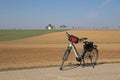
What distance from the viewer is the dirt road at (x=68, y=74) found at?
937 centimetres

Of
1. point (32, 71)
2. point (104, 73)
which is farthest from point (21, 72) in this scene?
point (104, 73)

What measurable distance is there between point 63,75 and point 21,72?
1412 mm

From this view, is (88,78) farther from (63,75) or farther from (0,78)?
(0,78)

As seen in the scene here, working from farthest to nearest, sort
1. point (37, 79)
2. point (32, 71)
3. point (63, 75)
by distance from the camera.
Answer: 1. point (32, 71)
2. point (63, 75)
3. point (37, 79)

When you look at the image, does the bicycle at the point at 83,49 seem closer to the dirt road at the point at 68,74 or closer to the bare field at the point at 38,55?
the dirt road at the point at 68,74

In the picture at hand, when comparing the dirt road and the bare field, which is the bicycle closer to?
the dirt road

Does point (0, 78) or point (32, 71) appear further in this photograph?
point (32, 71)

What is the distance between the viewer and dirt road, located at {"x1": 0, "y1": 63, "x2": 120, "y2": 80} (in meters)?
9.37

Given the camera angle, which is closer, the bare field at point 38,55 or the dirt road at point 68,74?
the dirt road at point 68,74

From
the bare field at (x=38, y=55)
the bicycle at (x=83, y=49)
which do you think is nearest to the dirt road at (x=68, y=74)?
the bicycle at (x=83, y=49)

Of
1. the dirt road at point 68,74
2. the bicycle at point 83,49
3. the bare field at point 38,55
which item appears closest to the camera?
the dirt road at point 68,74

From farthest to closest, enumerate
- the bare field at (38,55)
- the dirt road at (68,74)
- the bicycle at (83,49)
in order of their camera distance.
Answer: the bare field at (38,55), the bicycle at (83,49), the dirt road at (68,74)

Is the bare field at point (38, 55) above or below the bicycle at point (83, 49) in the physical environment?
below

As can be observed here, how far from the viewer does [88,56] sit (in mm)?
12273
